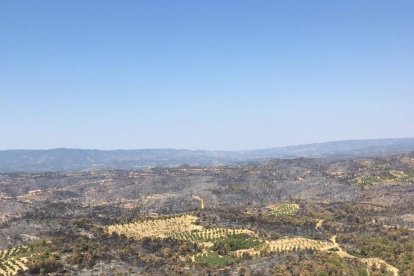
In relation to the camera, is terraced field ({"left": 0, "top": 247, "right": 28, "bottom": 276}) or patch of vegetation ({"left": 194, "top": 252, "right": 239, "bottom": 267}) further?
patch of vegetation ({"left": 194, "top": 252, "right": 239, "bottom": 267})

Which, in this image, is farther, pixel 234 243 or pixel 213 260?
pixel 234 243

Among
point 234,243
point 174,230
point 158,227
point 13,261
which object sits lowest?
point 234,243

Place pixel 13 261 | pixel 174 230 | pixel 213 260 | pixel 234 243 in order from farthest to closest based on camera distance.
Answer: pixel 174 230 < pixel 234 243 < pixel 213 260 < pixel 13 261

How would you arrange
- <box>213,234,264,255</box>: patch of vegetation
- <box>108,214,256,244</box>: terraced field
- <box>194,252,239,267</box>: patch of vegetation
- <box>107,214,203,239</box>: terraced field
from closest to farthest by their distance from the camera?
<box>194,252,239,267</box>: patch of vegetation → <box>213,234,264,255</box>: patch of vegetation → <box>108,214,256,244</box>: terraced field → <box>107,214,203,239</box>: terraced field

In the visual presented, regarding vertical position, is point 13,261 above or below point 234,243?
above

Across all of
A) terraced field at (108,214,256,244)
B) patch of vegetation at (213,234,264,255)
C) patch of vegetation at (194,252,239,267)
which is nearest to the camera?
patch of vegetation at (194,252,239,267)

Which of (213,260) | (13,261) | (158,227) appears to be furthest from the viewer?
(158,227)

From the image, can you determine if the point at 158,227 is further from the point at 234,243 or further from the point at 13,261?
the point at 13,261

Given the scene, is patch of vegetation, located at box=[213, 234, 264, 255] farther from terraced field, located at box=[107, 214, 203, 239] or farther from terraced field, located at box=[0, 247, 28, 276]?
terraced field, located at box=[0, 247, 28, 276]

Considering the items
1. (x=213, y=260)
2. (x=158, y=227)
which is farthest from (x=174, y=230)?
(x=213, y=260)

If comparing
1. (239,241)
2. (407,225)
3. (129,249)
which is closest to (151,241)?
(129,249)

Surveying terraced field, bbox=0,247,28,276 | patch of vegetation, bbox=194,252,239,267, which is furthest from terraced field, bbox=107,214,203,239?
terraced field, bbox=0,247,28,276
